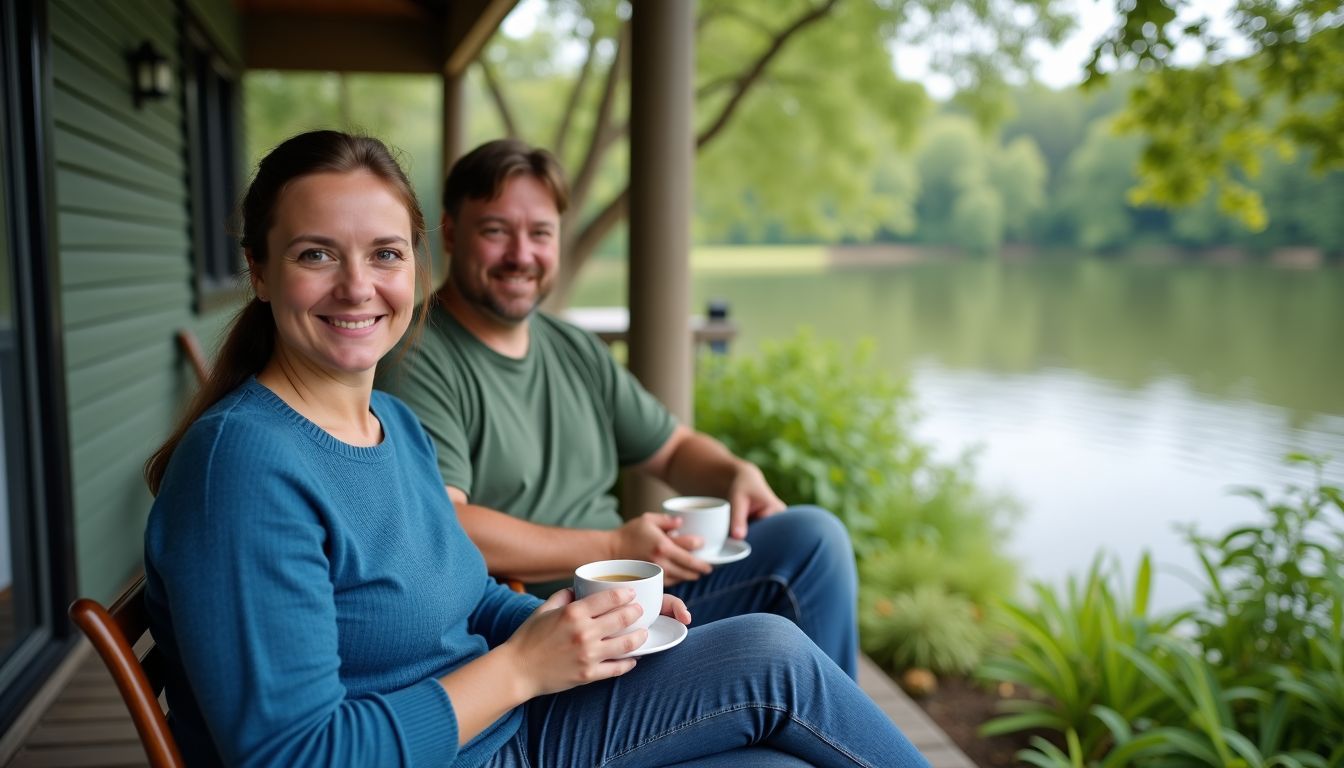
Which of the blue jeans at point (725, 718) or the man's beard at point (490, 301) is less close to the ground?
the man's beard at point (490, 301)

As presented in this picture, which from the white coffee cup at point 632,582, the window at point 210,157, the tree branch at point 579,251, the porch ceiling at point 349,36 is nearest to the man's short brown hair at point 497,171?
the white coffee cup at point 632,582

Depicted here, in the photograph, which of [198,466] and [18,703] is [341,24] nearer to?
[18,703]

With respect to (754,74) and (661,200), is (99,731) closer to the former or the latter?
(661,200)

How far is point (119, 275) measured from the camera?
3.64m

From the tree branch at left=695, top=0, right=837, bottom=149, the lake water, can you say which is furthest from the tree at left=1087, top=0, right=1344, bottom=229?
the tree branch at left=695, top=0, right=837, bottom=149

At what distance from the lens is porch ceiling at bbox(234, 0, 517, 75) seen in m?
6.38

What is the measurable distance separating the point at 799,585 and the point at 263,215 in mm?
1146

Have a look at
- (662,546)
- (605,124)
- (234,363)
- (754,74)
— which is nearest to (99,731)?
(662,546)

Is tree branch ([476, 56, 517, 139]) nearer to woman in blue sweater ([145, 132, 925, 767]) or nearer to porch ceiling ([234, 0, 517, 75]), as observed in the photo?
porch ceiling ([234, 0, 517, 75])

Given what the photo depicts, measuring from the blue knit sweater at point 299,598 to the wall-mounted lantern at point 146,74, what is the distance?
10.9ft

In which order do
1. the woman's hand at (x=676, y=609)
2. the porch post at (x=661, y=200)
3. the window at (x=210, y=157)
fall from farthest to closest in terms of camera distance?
the window at (x=210, y=157) → the porch post at (x=661, y=200) → the woman's hand at (x=676, y=609)

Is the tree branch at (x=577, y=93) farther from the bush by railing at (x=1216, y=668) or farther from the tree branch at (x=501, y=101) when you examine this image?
the bush by railing at (x=1216, y=668)

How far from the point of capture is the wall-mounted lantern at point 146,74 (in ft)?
13.0

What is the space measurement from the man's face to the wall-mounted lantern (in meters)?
2.56
